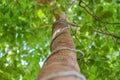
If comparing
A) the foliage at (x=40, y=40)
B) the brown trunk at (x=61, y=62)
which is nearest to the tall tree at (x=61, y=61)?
the brown trunk at (x=61, y=62)

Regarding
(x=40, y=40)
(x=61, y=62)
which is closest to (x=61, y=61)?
(x=61, y=62)

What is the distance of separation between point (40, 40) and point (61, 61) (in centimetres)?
336

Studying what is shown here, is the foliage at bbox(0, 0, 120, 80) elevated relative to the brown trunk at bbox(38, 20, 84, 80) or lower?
elevated

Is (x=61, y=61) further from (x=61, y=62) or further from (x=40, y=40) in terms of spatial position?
(x=40, y=40)

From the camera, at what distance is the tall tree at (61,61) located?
1014 millimetres

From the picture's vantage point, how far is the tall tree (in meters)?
1.01

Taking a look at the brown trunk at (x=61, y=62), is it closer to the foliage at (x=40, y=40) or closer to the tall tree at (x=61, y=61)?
the tall tree at (x=61, y=61)

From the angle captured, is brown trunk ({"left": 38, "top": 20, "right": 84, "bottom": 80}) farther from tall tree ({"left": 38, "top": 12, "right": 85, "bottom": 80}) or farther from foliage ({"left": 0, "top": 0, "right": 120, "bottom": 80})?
foliage ({"left": 0, "top": 0, "right": 120, "bottom": 80})

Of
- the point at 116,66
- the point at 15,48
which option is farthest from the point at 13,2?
the point at 116,66

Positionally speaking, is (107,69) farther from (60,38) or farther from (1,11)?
(1,11)

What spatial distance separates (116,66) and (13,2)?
68.9 inches

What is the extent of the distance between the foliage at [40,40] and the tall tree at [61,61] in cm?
A: 49

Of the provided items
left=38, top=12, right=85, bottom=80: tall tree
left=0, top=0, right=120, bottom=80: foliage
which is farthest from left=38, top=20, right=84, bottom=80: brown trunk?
left=0, top=0, right=120, bottom=80: foliage

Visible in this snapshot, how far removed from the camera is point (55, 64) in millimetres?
1192
